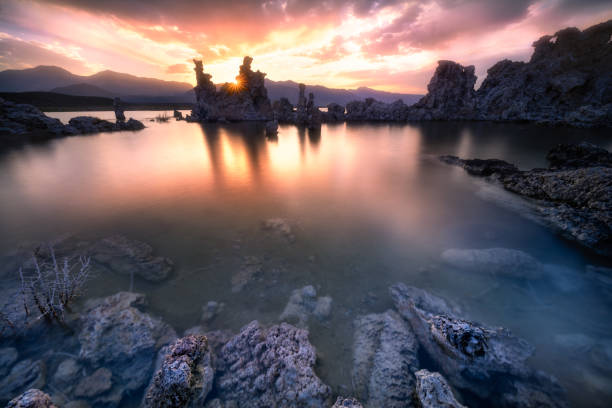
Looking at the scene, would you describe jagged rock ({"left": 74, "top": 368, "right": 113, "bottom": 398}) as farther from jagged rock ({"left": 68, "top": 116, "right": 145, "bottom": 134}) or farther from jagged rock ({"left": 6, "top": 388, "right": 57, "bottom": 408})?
jagged rock ({"left": 68, "top": 116, "right": 145, "bottom": 134})

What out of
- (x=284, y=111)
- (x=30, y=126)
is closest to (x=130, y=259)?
(x=30, y=126)

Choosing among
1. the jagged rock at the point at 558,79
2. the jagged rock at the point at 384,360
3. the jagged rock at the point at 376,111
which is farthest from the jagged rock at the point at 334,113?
the jagged rock at the point at 384,360

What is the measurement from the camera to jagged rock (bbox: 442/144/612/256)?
8102mm

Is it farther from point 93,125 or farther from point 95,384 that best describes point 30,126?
point 95,384

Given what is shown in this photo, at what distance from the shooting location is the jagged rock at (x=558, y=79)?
180 ft

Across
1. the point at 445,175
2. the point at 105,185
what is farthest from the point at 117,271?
the point at 445,175

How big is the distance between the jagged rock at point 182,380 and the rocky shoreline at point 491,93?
163ft

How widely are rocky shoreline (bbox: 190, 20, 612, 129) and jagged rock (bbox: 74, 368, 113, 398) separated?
49.9 metres

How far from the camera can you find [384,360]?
418 centimetres

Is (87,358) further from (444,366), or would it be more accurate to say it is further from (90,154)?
(90,154)

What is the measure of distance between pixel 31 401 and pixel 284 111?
7365 centimetres

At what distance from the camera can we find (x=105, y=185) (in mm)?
14852

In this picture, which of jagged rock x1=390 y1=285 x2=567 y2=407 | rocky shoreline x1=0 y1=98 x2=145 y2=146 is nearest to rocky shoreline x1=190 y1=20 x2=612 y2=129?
rocky shoreline x1=0 y1=98 x2=145 y2=146

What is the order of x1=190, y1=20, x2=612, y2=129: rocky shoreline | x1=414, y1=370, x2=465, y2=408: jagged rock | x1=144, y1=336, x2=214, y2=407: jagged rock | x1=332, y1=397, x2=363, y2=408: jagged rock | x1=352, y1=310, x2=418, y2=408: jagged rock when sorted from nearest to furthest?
x1=414, y1=370, x2=465, y2=408: jagged rock, x1=332, y1=397, x2=363, y2=408: jagged rock, x1=144, y1=336, x2=214, y2=407: jagged rock, x1=352, y1=310, x2=418, y2=408: jagged rock, x1=190, y1=20, x2=612, y2=129: rocky shoreline
